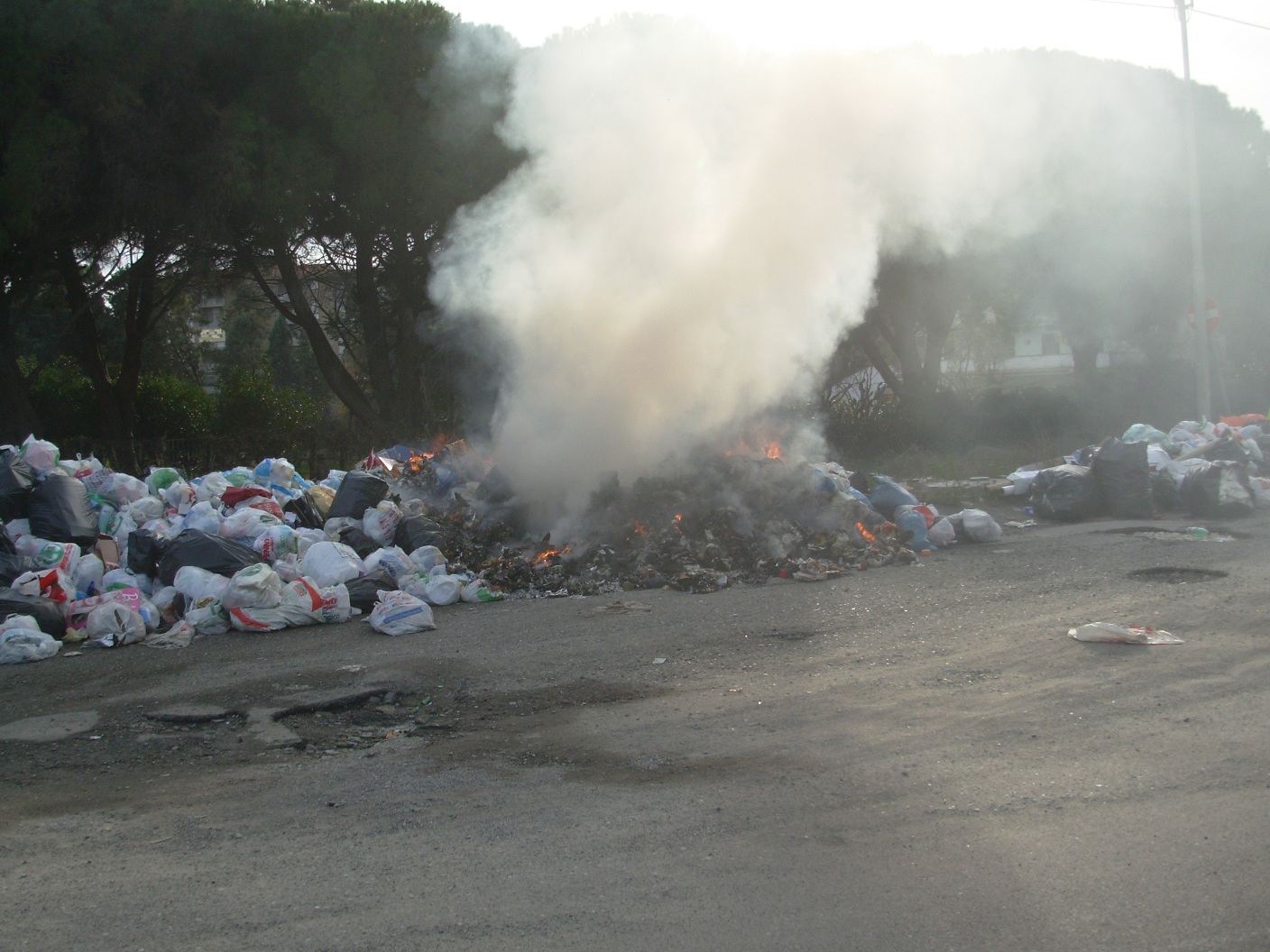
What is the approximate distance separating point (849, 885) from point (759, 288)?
21.0 feet

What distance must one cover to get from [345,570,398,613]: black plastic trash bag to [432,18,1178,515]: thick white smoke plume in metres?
1.88

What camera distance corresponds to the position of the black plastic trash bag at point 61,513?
7.46 metres

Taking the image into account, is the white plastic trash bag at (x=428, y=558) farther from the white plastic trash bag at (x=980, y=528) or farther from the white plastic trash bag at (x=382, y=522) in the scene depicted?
the white plastic trash bag at (x=980, y=528)

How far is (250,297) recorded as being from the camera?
53.5 ft

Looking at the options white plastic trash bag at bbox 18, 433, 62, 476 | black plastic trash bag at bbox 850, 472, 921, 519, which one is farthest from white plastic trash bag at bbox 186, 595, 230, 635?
black plastic trash bag at bbox 850, 472, 921, 519

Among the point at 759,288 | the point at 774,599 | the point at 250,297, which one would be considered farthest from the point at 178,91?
the point at 774,599

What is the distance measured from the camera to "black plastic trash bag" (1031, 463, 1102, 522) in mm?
9227

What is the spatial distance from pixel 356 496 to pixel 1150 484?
710cm

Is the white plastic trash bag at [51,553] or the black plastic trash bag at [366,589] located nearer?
the black plastic trash bag at [366,589]

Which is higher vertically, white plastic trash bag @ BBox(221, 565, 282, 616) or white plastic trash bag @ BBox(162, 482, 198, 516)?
white plastic trash bag @ BBox(162, 482, 198, 516)

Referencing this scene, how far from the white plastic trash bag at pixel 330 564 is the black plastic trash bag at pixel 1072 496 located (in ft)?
20.5

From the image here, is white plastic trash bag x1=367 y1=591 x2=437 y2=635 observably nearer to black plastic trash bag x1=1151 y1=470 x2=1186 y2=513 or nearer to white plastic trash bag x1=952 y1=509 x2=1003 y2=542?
white plastic trash bag x1=952 y1=509 x2=1003 y2=542

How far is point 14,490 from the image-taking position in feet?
25.3

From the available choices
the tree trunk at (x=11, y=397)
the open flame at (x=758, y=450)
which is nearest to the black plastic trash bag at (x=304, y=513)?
the open flame at (x=758, y=450)
